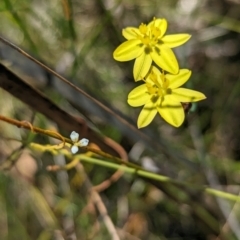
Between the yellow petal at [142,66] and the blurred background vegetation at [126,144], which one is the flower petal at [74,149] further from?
A: the blurred background vegetation at [126,144]

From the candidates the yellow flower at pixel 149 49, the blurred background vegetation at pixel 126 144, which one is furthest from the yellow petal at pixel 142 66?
the blurred background vegetation at pixel 126 144

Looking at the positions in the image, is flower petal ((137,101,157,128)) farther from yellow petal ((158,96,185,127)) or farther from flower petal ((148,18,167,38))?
flower petal ((148,18,167,38))

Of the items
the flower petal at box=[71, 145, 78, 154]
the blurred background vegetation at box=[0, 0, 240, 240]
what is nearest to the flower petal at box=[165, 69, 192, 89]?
the flower petal at box=[71, 145, 78, 154]

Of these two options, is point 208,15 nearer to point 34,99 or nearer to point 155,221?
point 155,221

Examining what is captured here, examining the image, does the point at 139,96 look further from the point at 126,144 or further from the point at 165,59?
the point at 126,144

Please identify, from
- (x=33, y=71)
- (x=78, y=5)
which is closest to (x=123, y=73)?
(x=78, y=5)

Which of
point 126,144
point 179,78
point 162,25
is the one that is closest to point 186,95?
point 179,78
